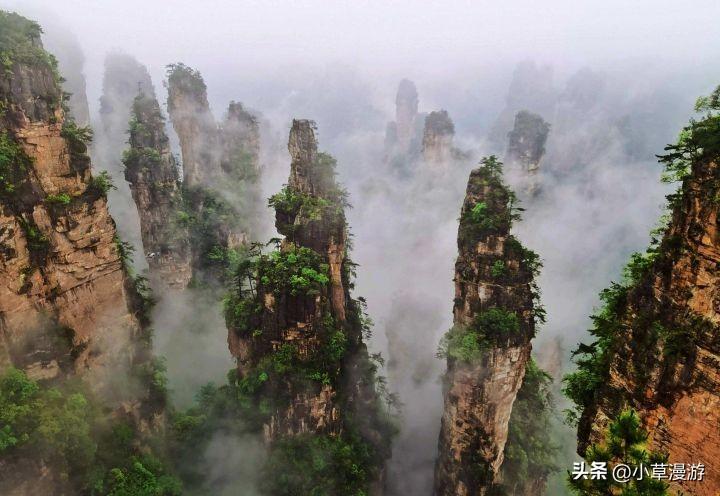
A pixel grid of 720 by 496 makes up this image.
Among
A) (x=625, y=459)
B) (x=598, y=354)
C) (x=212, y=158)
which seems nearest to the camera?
(x=625, y=459)

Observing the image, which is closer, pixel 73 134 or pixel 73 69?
pixel 73 134

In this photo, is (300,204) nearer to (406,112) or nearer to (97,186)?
(97,186)

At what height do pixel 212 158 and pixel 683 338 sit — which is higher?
pixel 212 158

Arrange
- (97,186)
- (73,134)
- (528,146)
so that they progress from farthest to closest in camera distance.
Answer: (528,146)
(97,186)
(73,134)

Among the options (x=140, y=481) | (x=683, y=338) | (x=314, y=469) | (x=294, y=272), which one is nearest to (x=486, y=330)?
(x=294, y=272)

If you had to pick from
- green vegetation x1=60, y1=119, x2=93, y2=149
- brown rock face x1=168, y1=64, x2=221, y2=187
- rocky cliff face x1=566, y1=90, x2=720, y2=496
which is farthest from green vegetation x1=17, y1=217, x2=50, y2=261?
brown rock face x1=168, y1=64, x2=221, y2=187

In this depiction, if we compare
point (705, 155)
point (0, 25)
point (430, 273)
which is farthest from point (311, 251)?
point (430, 273)

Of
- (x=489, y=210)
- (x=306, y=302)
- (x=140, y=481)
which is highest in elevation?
(x=489, y=210)

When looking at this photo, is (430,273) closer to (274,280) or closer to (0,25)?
(274,280)

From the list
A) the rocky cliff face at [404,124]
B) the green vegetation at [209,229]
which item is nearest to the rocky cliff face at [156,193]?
the green vegetation at [209,229]

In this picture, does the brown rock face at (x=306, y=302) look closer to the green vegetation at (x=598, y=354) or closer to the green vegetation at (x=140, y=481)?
the green vegetation at (x=140, y=481)
